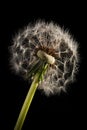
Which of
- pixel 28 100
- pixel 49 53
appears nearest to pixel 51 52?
pixel 49 53

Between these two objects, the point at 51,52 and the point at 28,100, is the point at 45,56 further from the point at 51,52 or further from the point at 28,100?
the point at 28,100

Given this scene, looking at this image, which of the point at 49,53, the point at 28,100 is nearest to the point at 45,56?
the point at 49,53

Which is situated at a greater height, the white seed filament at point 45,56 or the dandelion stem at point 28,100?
the white seed filament at point 45,56

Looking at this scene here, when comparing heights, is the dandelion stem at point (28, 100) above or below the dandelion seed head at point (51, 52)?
below

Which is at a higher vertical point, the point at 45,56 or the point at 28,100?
the point at 45,56

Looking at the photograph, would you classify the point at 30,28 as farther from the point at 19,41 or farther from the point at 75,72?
the point at 75,72

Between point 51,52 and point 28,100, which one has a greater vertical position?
point 51,52
